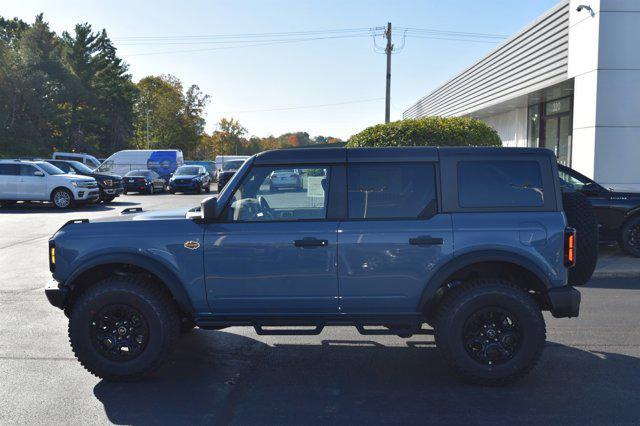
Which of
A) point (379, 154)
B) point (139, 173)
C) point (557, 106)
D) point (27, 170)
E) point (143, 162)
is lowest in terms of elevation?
point (139, 173)

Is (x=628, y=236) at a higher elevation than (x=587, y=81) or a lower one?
lower

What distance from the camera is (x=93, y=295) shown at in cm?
471

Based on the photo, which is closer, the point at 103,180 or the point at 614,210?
the point at 614,210

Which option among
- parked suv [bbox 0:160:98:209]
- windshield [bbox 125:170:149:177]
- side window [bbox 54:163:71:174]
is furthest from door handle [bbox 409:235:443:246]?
windshield [bbox 125:170:149:177]

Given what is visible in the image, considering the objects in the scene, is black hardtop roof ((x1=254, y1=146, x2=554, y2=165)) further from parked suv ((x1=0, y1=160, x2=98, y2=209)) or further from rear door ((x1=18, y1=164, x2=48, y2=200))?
rear door ((x1=18, y1=164, x2=48, y2=200))

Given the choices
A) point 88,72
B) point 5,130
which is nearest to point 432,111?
point 5,130

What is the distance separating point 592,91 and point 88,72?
207ft

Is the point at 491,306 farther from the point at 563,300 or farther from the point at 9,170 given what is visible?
the point at 9,170

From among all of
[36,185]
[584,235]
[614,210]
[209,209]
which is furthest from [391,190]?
[36,185]

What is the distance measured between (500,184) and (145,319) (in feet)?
10.4

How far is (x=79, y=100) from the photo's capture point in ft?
196

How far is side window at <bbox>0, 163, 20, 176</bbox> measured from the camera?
20.8m

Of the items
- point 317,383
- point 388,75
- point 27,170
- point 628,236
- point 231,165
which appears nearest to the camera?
point 317,383

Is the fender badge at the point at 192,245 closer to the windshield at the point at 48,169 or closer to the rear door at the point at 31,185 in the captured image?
the rear door at the point at 31,185
